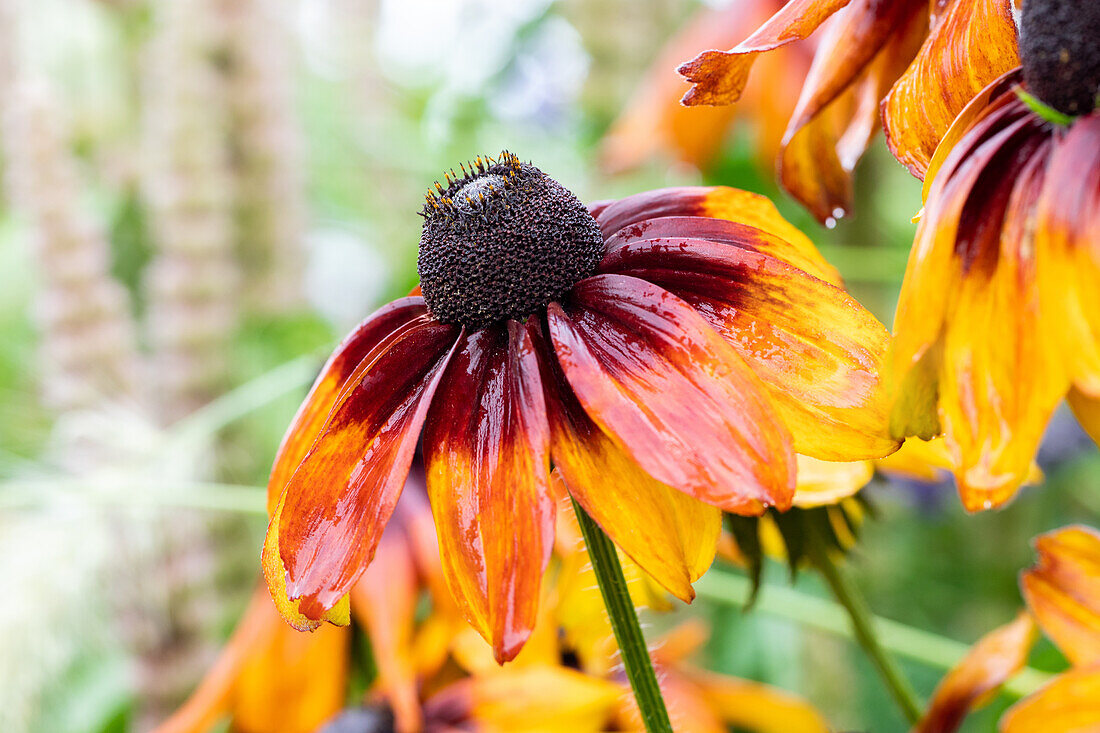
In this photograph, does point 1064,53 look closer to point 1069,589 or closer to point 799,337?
point 799,337

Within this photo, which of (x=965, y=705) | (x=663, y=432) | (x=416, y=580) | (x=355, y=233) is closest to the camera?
(x=663, y=432)

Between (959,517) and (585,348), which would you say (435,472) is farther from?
(959,517)

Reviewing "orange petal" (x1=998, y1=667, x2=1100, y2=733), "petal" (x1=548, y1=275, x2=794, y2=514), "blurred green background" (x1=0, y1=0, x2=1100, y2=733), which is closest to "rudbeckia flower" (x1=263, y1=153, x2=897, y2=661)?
"petal" (x1=548, y1=275, x2=794, y2=514)

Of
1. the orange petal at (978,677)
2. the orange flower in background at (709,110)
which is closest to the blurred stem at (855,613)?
the orange petal at (978,677)

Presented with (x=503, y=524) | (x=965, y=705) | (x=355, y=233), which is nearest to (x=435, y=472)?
(x=503, y=524)

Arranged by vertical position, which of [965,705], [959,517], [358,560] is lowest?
[959,517]

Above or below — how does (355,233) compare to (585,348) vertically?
below

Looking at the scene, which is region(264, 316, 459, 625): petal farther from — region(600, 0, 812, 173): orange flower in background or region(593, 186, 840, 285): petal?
region(600, 0, 812, 173): orange flower in background

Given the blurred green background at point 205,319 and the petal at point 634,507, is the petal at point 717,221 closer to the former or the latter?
the petal at point 634,507
